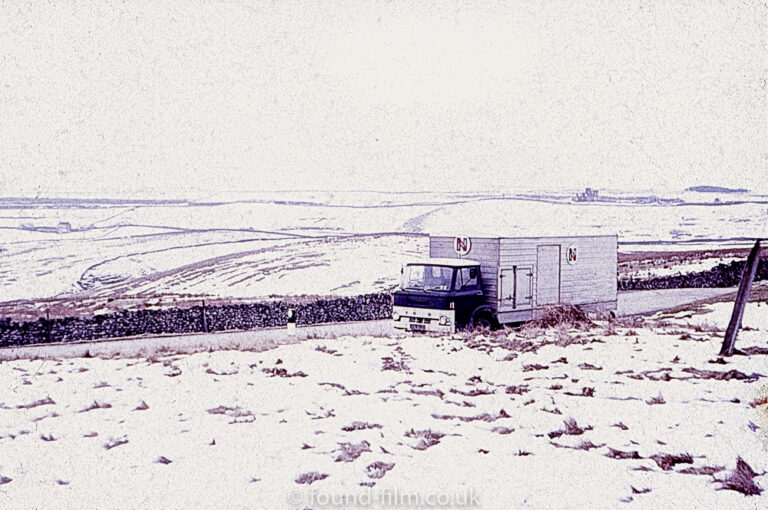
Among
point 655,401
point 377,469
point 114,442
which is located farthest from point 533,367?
point 114,442

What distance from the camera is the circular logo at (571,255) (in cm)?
1952

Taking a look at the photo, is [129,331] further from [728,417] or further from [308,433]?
[728,417]

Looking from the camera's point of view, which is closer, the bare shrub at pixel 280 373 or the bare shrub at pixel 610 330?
the bare shrub at pixel 280 373

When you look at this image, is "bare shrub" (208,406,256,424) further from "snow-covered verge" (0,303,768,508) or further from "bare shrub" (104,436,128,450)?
"bare shrub" (104,436,128,450)

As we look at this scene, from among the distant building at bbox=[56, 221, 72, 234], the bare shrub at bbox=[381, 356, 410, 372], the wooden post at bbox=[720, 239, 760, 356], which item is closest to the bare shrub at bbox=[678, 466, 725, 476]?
the wooden post at bbox=[720, 239, 760, 356]

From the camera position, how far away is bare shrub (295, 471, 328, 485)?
620cm

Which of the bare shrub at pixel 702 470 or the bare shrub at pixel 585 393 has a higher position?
the bare shrub at pixel 702 470

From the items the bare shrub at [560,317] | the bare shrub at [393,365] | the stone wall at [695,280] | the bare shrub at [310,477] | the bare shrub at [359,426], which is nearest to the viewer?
the bare shrub at [310,477]

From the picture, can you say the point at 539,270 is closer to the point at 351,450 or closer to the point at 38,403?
the point at 351,450

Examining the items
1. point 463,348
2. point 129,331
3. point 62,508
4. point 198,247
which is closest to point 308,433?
point 62,508

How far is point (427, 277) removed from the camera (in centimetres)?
1741

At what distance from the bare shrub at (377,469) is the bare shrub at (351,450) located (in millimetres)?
304

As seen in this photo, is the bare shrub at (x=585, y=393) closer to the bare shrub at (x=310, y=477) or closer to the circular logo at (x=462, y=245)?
the bare shrub at (x=310, y=477)

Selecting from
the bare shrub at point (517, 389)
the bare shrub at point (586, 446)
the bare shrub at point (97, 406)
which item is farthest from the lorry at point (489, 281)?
the bare shrub at point (586, 446)
